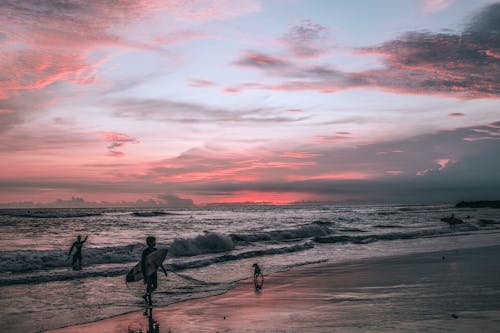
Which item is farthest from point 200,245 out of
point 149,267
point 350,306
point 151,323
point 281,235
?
point 350,306

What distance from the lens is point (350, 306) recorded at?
38.2ft

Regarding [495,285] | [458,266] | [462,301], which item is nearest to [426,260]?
[458,266]

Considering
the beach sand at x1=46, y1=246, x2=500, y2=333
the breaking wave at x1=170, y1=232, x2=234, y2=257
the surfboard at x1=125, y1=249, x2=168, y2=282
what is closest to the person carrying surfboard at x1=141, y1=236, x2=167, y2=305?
the surfboard at x1=125, y1=249, x2=168, y2=282

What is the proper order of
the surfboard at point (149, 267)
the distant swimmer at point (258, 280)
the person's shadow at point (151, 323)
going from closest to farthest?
the person's shadow at point (151, 323) → the surfboard at point (149, 267) → the distant swimmer at point (258, 280)

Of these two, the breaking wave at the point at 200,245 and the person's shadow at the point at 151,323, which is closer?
the person's shadow at the point at 151,323

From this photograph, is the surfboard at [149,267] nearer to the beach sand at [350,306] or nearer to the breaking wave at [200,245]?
the beach sand at [350,306]

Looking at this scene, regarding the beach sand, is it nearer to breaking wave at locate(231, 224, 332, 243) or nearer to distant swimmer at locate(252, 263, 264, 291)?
distant swimmer at locate(252, 263, 264, 291)

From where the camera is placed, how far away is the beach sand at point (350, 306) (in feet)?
31.6

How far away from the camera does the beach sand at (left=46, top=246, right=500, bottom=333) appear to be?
380 inches

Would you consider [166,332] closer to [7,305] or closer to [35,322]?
[35,322]

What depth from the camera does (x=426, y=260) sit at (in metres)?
21.7

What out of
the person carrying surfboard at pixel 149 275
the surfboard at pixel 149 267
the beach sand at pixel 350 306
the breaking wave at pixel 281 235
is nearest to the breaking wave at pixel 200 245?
the breaking wave at pixel 281 235

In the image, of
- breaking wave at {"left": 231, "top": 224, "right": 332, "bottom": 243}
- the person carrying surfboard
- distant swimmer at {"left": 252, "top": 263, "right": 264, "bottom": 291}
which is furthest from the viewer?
breaking wave at {"left": 231, "top": 224, "right": 332, "bottom": 243}

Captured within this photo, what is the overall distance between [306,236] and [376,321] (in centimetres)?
3657
